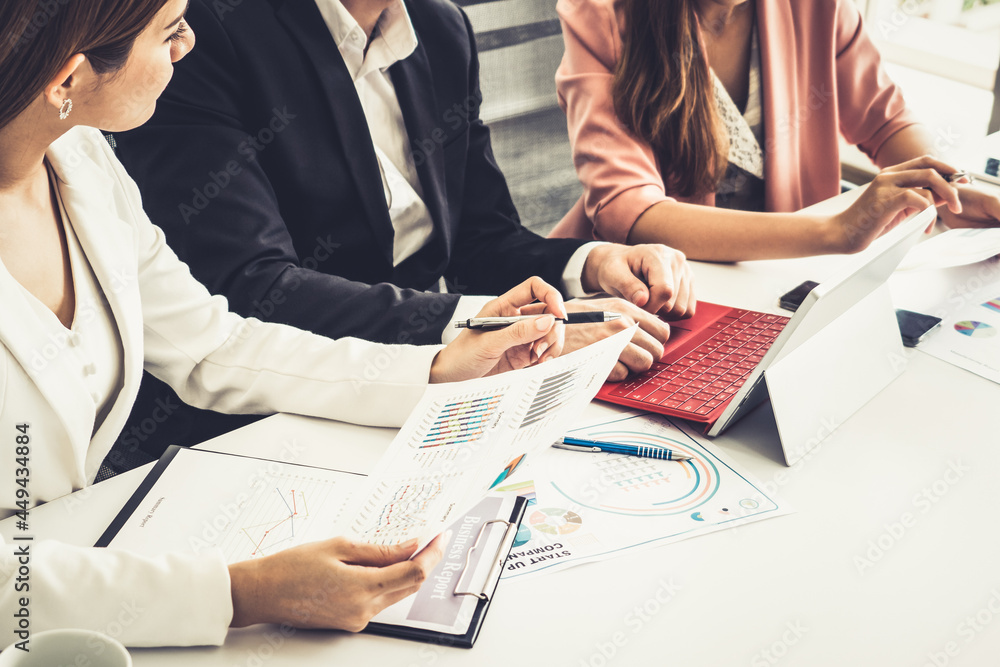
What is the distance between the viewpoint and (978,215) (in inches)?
55.8

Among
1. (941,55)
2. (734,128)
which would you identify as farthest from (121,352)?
(941,55)

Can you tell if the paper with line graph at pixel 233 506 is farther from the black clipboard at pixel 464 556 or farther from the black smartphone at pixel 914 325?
the black smartphone at pixel 914 325

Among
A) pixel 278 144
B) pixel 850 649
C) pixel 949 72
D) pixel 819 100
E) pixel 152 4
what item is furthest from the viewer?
pixel 949 72

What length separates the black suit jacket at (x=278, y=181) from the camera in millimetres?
1196

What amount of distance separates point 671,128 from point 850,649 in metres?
1.07

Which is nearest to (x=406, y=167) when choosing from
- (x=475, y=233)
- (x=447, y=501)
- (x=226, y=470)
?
(x=475, y=233)

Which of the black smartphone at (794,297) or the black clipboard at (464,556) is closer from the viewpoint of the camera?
the black clipboard at (464,556)

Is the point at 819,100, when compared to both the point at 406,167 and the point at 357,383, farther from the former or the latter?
the point at 357,383

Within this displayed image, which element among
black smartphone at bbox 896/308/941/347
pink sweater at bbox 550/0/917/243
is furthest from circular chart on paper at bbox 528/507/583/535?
pink sweater at bbox 550/0/917/243

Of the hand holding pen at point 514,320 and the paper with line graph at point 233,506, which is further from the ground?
the hand holding pen at point 514,320

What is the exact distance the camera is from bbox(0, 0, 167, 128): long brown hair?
0.72 metres

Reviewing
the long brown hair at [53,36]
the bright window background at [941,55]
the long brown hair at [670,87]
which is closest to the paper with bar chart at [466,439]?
the long brown hair at [53,36]

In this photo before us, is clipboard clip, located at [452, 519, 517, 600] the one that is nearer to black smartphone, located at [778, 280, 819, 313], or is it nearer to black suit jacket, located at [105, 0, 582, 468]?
black suit jacket, located at [105, 0, 582, 468]

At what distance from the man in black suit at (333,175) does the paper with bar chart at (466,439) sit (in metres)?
0.18
